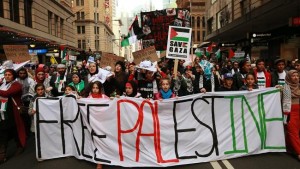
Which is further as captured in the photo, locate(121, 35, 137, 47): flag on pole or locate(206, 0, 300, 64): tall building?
locate(206, 0, 300, 64): tall building

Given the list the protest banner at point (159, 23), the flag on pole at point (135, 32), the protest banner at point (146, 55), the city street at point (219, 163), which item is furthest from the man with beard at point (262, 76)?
the flag on pole at point (135, 32)

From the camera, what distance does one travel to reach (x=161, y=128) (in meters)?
6.07

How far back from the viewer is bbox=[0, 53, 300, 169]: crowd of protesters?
21.2 ft

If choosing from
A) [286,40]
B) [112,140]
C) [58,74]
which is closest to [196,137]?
[112,140]

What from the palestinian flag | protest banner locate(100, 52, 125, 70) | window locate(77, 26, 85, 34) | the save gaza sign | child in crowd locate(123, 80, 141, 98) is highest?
window locate(77, 26, 85, 34)

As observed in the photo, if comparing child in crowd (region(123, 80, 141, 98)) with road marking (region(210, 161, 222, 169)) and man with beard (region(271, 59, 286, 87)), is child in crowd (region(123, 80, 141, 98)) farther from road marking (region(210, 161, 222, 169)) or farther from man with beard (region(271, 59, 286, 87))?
man with beard (region(271, 59, 286, 87))

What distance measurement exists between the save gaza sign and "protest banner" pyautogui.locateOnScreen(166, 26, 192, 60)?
2.54 meters

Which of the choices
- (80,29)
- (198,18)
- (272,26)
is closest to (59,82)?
(272,26)

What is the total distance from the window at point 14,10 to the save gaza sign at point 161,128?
2309 centimetres

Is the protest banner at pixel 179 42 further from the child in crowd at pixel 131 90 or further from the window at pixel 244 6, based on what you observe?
the window at pixel 244 6

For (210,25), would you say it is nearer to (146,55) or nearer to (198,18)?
(146,55)

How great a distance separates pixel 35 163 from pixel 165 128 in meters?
2.36

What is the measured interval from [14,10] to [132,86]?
24.5 m

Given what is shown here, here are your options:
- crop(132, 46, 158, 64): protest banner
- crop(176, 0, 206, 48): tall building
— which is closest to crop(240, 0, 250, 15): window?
crop(132, 46, 158, 64): protest banner
